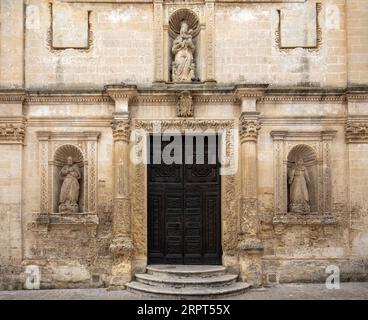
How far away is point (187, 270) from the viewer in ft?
38.7

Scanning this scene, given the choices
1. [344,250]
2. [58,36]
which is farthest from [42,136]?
[344,250]

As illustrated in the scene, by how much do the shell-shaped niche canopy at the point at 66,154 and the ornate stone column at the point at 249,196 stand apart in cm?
408

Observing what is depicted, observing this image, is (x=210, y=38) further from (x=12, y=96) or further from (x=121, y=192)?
(x=12, y=96)

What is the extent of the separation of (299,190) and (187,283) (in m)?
3.69

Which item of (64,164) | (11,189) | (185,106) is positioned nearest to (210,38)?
(185,106)

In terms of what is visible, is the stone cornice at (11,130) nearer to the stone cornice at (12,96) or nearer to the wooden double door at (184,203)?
the stone cornice at (12,96)

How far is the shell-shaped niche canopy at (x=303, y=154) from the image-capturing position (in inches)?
502

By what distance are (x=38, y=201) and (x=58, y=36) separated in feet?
13.6

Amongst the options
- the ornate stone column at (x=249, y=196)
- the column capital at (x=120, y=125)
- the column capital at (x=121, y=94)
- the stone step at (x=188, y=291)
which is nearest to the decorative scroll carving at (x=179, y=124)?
the column capital at (x=120, y=125)

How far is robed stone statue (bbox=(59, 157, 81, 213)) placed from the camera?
40.7 ft

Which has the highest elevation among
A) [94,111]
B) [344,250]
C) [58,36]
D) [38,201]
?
[58,36]

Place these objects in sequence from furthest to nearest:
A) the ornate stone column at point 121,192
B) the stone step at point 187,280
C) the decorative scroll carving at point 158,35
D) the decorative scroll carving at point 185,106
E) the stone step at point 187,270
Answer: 1. the decorative scroll carving at point 158,35
2. the decorative scroll carving at point 185,106
3. the ornate stone column at point 121,192
4. the stone step at point 187,270
5. the stone step at point 187,280
